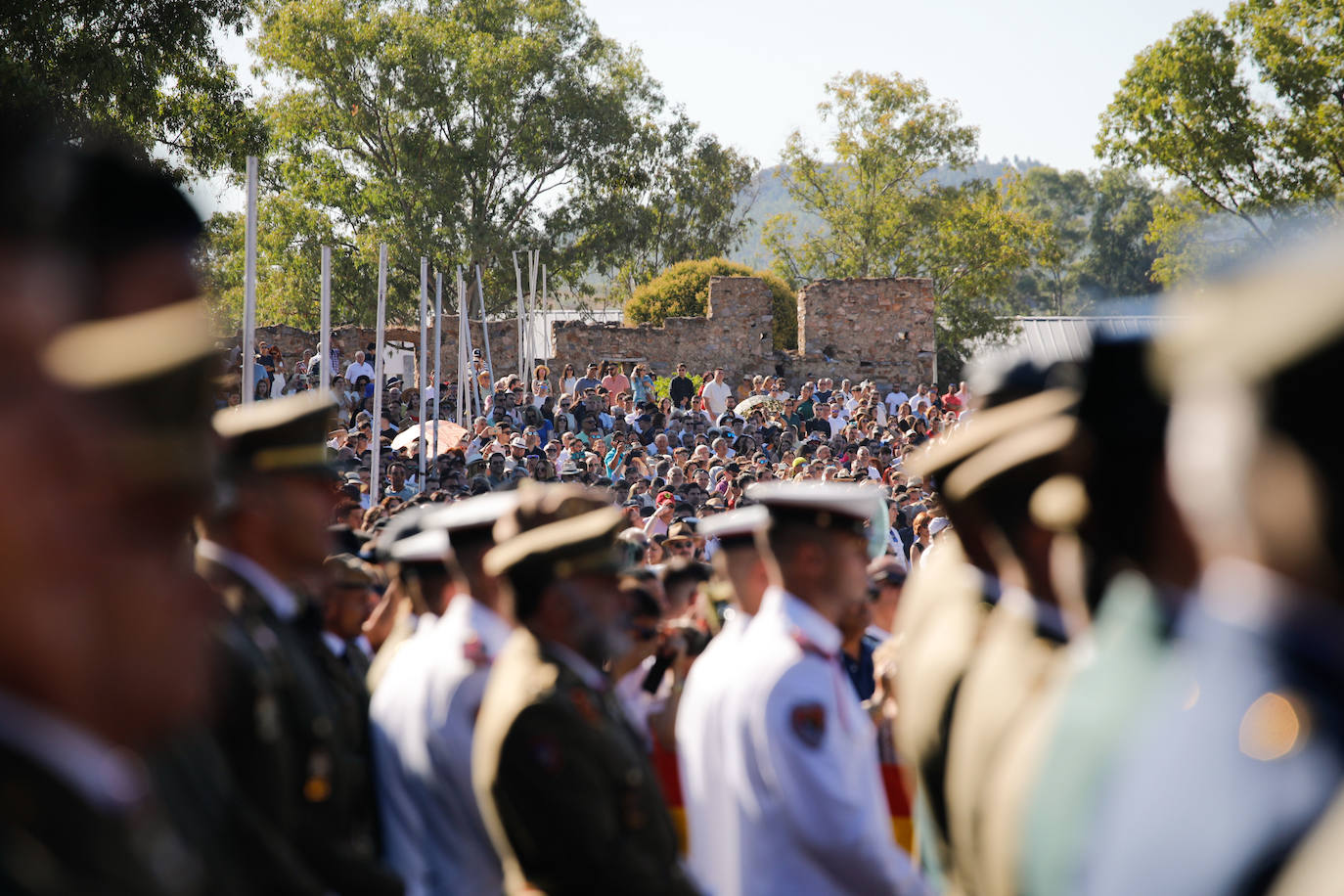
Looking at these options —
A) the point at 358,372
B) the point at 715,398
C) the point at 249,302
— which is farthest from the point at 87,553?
the point at 358,372

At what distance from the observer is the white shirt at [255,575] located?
2.80m

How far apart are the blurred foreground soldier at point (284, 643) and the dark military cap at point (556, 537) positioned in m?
0.39

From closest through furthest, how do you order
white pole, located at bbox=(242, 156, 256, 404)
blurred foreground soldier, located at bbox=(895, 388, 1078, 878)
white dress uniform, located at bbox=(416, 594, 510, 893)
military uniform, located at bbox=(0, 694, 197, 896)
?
military uniform, located at bbox=(0, 694, 197, 896) → blurred foreground soldier, located at bbox=(895, 388, 1078, 878) → white dress uniform, located at bbox=(416, 594, 510, 893) → white pole, located at bbox=(242, 156, 256, 404)

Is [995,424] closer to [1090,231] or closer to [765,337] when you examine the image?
[765,337]

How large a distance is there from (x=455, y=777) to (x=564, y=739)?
1.70 feet

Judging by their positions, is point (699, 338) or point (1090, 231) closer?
point (699, 338)

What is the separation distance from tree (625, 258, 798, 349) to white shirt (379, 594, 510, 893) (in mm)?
30884

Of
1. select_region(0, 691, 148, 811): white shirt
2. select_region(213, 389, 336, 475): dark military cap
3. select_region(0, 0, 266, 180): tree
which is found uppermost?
select_region(0, 0, 266, 180): tree

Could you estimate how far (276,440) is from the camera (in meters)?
2.91

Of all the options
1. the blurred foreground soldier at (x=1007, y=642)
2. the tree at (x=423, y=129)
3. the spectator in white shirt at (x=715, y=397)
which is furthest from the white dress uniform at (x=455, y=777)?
the tree at (x=423, y=129)

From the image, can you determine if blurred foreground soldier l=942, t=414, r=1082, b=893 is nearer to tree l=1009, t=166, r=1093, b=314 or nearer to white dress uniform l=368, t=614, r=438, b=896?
white dress uniform l=368, t=614, r=438, b=896

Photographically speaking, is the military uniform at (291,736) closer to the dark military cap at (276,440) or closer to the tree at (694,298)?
the dark military cap at (276,440)

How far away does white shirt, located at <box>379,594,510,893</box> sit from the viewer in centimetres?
300

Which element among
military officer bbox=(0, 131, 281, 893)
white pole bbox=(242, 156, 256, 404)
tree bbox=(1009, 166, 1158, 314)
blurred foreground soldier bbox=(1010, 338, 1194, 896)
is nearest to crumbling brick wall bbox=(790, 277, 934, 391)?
white pole bbox=(242, 156, 256, 404)
